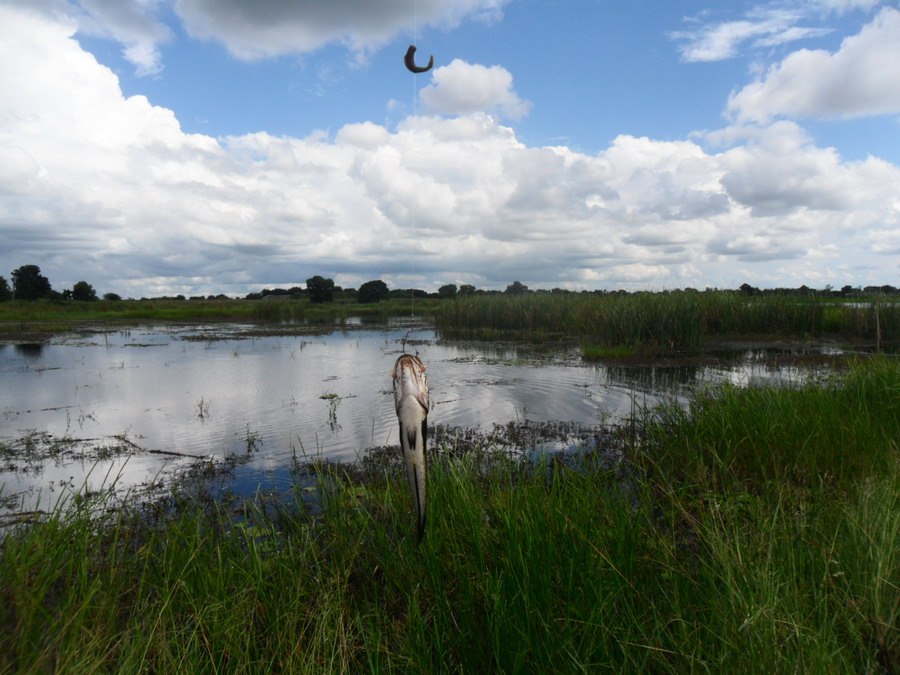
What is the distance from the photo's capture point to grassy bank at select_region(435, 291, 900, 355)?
17.3m

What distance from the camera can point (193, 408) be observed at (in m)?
10.1

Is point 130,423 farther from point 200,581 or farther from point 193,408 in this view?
point 200,581

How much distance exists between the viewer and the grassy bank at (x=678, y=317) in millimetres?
17312

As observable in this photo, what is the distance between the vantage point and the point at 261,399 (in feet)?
35.5

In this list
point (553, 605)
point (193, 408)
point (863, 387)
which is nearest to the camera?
point (553, 605)

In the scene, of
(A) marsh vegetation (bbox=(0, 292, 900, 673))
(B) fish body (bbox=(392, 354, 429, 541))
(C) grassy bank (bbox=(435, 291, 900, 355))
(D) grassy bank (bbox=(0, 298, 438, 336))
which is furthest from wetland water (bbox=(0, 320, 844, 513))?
(D) grassy bank (bbox=(0, 298, 438, 336))

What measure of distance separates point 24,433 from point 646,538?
9.77 m

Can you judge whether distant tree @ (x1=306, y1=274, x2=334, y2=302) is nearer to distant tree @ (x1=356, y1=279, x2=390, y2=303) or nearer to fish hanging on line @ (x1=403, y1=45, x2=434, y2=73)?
distant tree @ (x1=356, y1=279, x2=390, y2=303)

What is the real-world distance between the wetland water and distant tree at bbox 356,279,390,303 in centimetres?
3032

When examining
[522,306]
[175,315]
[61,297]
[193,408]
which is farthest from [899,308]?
[61,297]

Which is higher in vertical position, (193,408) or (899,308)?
(899,308)

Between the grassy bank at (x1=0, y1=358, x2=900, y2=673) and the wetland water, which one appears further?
the wetland water

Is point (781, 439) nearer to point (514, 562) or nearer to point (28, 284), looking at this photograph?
point (514, 562)

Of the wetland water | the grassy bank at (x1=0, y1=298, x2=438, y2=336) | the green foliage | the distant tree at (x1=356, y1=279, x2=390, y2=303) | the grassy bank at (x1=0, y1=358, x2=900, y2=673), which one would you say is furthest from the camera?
the distant tree at (x1=356, y1=279, x2=390, y2=303)
